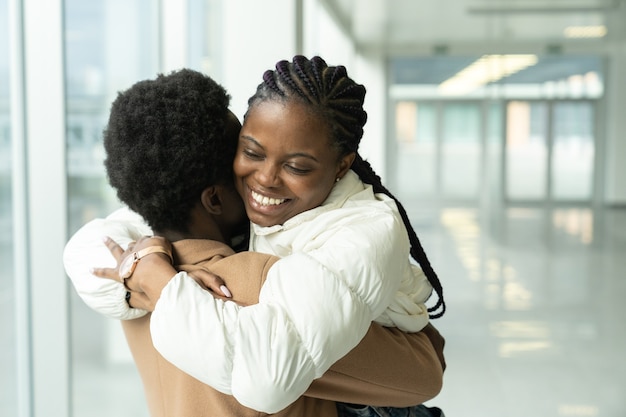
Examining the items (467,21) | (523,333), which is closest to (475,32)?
(467,21)

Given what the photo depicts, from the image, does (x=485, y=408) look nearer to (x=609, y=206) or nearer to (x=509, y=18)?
(x=509, y=18)

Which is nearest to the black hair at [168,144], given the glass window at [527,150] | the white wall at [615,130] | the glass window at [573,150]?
the glass window at [527,150]

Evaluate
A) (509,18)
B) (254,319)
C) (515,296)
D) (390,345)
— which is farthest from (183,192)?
(509,18)

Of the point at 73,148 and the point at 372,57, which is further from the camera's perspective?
the point at 372,57

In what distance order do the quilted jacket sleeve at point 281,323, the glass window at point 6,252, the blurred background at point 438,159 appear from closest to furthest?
1. the quilted jacket sleeve at point 281,323
2. the glass window at point 6,252
3. the blurred background at point 438,159

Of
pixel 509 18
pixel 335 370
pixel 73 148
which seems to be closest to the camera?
pixel 335 370

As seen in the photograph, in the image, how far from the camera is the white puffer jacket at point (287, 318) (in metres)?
1.02

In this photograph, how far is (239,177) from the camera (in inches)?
51.7

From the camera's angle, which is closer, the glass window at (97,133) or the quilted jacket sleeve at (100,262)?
the quilted jacket sleeve at (100,262)

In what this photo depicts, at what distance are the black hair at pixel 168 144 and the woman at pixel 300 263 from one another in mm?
54

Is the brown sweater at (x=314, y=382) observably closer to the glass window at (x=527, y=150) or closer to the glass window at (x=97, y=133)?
the glass window at (x=97, y=133)

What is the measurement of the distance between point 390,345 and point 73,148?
2.11 metres

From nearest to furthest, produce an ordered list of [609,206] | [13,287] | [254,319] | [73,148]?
[254,319] < [13,287] < [73,148] < [609,206]

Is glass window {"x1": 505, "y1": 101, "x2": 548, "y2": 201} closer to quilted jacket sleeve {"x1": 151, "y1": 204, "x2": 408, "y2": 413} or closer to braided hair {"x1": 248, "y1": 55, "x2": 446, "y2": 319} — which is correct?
braided hair {"x1": 248, "y1": 55, "x2": 446, "y2": 319}
